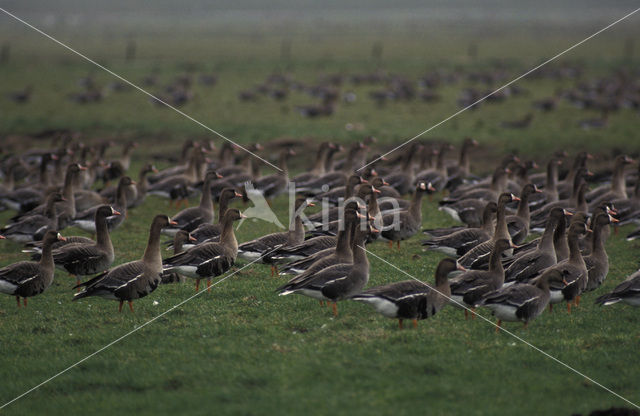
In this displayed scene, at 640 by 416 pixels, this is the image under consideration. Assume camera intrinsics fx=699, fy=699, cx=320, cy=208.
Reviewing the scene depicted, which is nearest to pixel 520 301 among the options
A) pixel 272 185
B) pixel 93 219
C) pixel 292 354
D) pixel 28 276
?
pixel 292 354

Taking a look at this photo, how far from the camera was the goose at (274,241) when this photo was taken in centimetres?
1532

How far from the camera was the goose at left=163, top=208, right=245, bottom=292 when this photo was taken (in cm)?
1380

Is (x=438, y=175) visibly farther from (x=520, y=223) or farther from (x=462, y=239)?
(x=462, y=239)

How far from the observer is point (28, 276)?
12.8m

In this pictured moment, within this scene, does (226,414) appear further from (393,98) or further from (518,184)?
(393,98)

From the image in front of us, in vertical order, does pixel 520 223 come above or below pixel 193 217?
above

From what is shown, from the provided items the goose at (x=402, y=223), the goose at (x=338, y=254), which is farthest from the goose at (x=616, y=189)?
the goose at (x=338, y=254)

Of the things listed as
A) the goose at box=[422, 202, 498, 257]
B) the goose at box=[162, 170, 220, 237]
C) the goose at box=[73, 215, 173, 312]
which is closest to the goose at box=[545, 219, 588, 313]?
the goose at box=[422, 202, 498, 257]

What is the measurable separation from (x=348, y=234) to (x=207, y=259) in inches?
113

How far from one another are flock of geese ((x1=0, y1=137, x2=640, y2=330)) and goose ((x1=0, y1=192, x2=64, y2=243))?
25mm

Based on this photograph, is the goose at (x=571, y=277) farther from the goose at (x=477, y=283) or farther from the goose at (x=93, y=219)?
the goose at (x=93, y=219)

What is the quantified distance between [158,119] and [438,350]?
2883 cm

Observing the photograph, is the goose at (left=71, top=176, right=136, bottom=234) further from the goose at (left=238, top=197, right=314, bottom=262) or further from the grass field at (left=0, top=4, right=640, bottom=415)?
A: the goose at (left=238, top=197, right=314, bottom=262)

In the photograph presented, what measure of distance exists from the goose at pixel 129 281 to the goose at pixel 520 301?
237 inches
